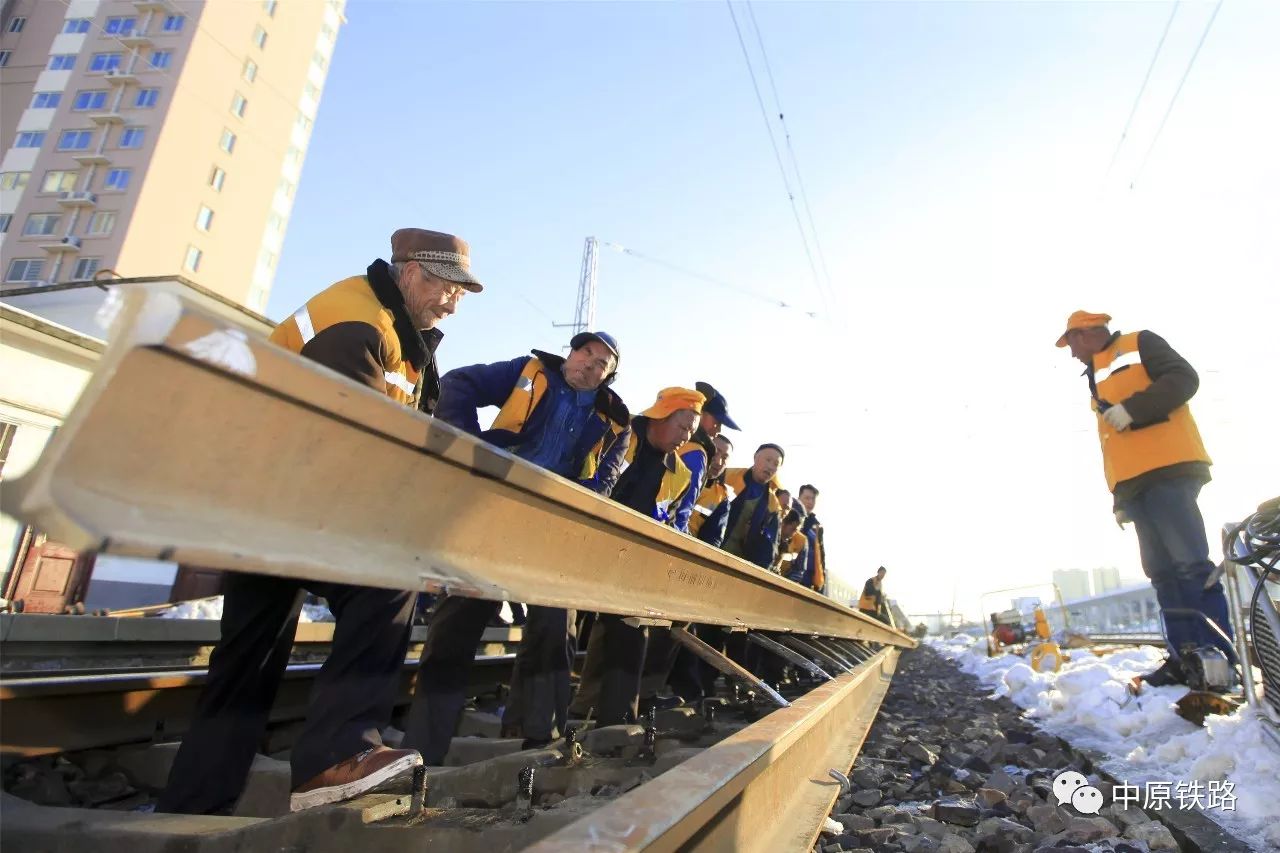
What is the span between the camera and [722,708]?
4168mm

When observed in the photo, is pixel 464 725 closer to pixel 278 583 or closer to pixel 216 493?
pixel 278 583

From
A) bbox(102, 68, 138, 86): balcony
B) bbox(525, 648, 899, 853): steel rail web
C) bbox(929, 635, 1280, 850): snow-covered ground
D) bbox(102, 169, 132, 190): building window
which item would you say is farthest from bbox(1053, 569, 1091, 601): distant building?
bbox(102, 68, 138, 86): balcony

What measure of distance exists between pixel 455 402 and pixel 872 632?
265 inches

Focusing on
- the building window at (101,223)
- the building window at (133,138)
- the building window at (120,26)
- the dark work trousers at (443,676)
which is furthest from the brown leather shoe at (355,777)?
Answer: the building window at (120,26)

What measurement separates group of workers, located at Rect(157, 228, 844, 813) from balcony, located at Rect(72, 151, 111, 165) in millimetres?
49605

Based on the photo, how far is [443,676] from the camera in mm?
2617

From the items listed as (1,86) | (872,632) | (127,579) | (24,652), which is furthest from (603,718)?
(1,86)

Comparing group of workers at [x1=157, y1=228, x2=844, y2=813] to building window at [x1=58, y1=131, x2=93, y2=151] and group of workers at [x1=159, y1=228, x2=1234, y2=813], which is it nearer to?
group of workers at [x1=159, y1=228, x2=1234, y2=813]

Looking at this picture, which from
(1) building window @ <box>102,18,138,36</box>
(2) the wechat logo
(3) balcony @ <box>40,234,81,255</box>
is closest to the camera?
(2) the wechat logo

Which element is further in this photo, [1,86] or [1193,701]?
[1,86]

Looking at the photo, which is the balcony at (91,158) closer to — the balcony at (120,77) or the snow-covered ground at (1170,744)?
the balcony at (120,77)

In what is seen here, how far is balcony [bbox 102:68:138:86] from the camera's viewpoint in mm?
41531

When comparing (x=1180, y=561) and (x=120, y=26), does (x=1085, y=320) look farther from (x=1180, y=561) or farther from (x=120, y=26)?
(x=120, y=26)

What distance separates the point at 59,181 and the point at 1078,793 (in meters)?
55.3
